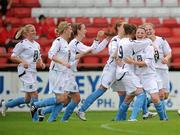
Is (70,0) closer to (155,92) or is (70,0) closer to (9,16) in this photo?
(9,16)

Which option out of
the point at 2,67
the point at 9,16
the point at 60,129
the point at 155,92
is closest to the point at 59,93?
the point at 155,92

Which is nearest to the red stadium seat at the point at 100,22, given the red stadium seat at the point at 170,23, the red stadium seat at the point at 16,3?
the red stadium seat at the point at 170,23

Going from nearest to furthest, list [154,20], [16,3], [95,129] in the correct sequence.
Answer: [95,129] < [154,20] < [16,3]

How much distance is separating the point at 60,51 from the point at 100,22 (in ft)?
33.4

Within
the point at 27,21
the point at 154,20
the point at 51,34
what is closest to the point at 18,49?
the point at 51,34

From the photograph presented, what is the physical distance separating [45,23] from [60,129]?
12.1 meters

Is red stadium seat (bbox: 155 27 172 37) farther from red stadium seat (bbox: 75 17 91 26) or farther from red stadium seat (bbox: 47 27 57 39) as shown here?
red stadium seat (bbox: 47 27 57 39)

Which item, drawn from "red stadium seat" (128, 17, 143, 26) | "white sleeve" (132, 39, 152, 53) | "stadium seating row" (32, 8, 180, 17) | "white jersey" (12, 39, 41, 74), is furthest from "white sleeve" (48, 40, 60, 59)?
"stadium seating row" (32, 8, 180, 17)

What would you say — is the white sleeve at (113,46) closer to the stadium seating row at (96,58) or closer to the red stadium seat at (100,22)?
the stadium seating row at (96,58)

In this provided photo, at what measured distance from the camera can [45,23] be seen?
77.6 ft

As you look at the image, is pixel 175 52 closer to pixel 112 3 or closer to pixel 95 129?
pixel 112 3

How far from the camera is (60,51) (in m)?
14.9

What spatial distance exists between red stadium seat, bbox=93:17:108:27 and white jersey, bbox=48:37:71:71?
31.2 ft

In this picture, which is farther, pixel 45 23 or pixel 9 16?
pixel 9 16
